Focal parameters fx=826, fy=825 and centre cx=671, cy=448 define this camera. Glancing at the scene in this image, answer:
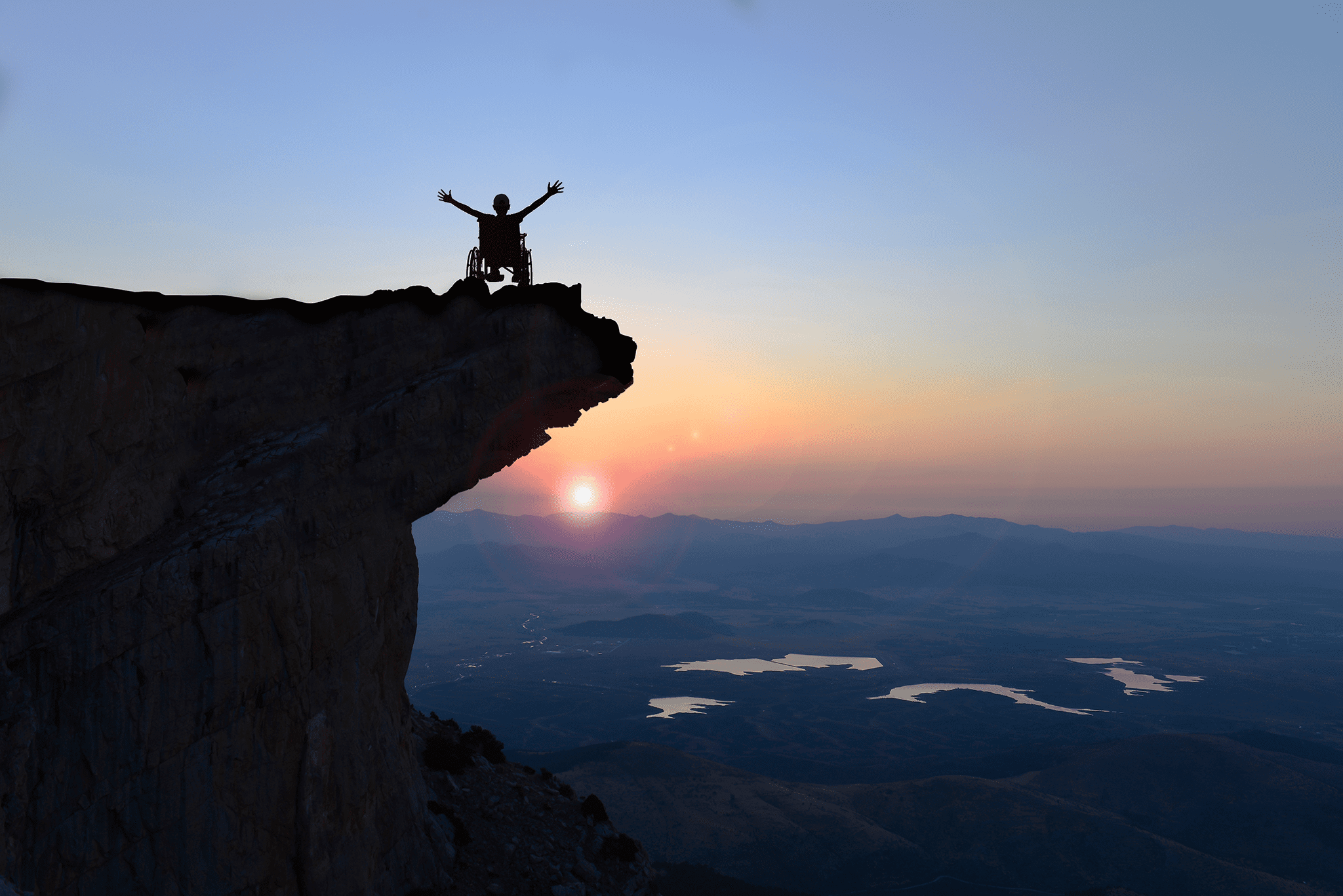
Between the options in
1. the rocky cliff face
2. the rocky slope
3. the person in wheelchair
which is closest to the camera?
the rocky cliff face

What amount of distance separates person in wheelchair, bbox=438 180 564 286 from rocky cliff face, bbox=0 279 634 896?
9.64ft

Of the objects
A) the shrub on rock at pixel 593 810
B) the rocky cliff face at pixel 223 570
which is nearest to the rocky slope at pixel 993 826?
the shrub on rock at pixel 593 810

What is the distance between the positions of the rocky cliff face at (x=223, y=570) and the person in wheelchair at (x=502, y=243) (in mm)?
2938

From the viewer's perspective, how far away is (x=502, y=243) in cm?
2867

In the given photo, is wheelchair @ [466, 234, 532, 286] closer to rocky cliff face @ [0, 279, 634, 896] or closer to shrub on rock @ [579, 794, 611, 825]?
rocky cliff face @ [0, 279, 634, 896]

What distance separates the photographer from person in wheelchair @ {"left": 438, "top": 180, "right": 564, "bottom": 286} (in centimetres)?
2838

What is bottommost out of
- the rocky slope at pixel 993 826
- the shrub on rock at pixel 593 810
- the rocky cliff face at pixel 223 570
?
the rocky slope at pixel 993 826

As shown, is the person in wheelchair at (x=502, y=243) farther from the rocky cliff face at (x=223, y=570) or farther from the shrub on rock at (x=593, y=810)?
the shrub on rock at (x=593, y=810)

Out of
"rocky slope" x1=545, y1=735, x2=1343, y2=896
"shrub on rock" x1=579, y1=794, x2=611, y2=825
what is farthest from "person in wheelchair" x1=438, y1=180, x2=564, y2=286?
"rocky slope" x1=545, y1=735, x2=1343, y2=896

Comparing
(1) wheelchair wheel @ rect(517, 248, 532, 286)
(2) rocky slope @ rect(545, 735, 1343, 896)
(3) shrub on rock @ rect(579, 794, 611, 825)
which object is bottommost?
(2) rocky slope @ rect(545, 735, 1343, 896)

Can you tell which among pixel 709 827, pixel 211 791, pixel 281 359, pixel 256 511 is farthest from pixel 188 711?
pixel 709 827

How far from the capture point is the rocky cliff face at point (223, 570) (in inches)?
738

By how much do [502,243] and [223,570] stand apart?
1415 cm

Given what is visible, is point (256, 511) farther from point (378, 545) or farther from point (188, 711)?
point (188, 711)
